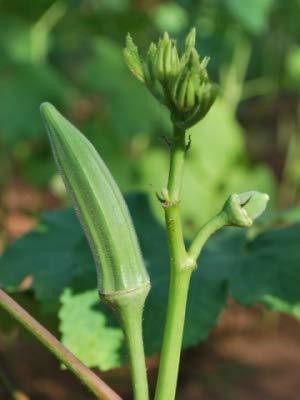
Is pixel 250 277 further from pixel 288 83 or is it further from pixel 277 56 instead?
pixel 277 56

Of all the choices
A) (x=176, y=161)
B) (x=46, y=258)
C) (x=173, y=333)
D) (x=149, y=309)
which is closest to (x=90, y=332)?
(x=149, y=309)

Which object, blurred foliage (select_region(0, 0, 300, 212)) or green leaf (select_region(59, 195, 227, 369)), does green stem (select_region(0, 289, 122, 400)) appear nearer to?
green leaf (select_region(59, 195, 227, 369))

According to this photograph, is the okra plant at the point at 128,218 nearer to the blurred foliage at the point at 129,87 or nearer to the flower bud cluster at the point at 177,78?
the flower bud cluster at the point at 177,78

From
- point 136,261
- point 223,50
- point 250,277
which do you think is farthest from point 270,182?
point 136,261

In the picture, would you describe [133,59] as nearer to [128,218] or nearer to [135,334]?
[128,218]

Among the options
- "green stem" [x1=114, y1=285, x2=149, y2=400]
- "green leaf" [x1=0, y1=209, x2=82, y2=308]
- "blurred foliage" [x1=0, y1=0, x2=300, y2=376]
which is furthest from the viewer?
"blurred foliage" [x1=0, y1=0, x2=300, y2=376]

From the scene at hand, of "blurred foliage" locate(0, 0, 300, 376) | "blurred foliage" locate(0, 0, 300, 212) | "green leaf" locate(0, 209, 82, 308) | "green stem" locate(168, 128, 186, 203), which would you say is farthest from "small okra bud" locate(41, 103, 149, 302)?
"blurred foliage" locate(0, 0, 300, 212)

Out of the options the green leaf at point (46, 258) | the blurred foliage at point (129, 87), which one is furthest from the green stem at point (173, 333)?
the blurred foliage at point (129, 87)
